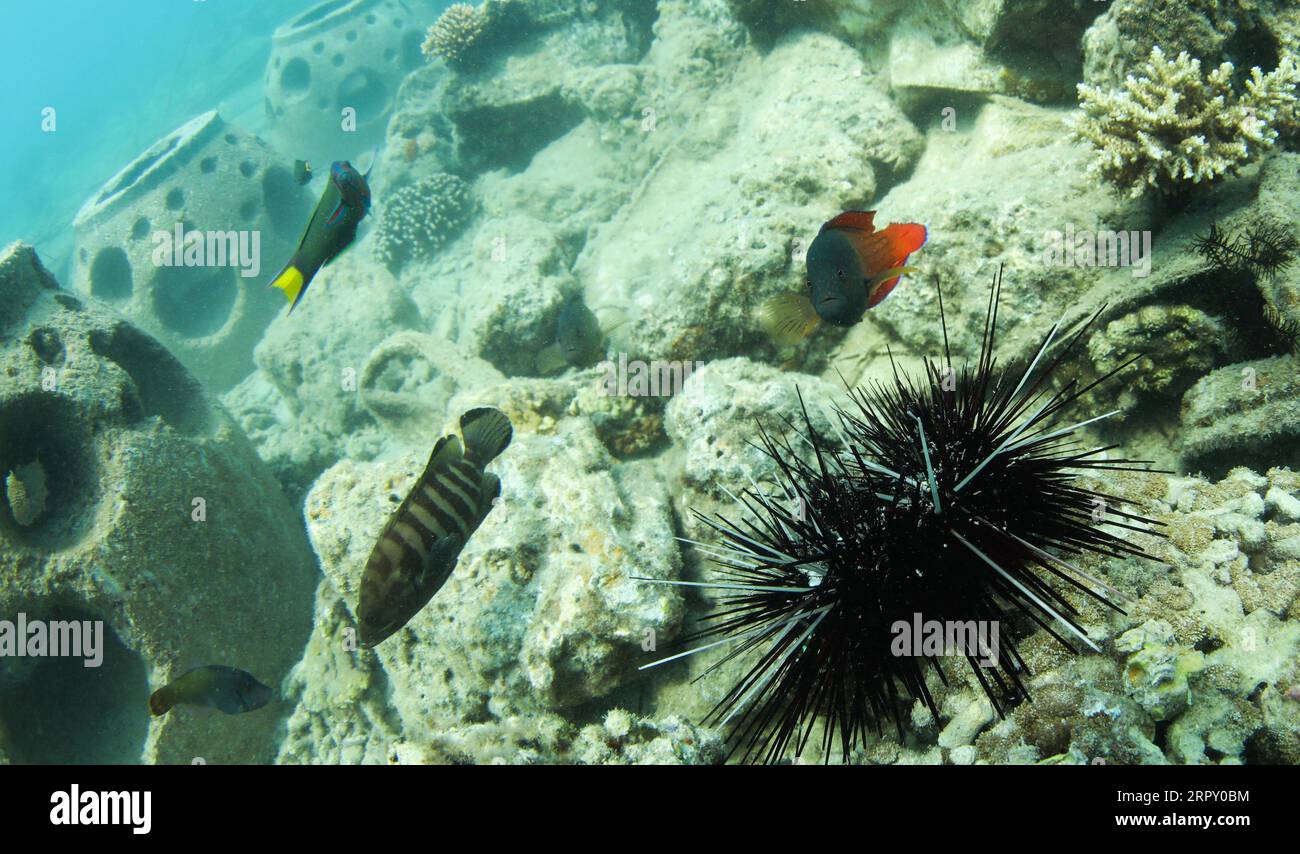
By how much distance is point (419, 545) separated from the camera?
2174 mm

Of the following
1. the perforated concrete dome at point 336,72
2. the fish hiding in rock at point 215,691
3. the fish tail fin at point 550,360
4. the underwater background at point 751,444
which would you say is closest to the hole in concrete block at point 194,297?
the underwater background at point 751,444

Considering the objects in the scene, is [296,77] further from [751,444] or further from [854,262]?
[854,262]

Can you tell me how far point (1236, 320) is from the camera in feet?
9.73

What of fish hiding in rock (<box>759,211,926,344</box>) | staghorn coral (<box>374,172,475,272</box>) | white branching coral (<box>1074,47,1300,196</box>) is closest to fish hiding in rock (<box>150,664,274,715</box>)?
fish hiding in rock (<box>759,211,926,344</box>)

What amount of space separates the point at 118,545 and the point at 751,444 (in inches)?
185

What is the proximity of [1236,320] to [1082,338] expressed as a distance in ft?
2.21

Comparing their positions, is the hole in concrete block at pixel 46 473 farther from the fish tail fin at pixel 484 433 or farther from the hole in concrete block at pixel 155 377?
the fish tail fin at pixel 484 433

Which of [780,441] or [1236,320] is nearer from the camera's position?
[1236,320]

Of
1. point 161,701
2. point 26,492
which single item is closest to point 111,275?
point 26,492

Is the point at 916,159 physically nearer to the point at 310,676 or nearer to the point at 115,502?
the point at 310,676

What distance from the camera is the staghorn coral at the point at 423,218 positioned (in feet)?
36.9

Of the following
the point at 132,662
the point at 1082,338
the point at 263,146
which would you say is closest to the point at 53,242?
the point at 263,146

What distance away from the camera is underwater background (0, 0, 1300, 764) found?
214 centimetres
